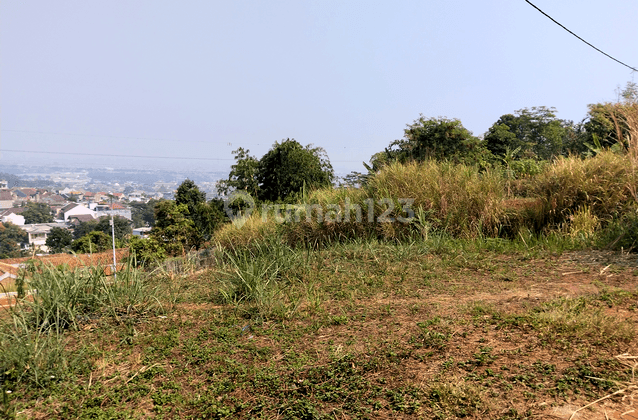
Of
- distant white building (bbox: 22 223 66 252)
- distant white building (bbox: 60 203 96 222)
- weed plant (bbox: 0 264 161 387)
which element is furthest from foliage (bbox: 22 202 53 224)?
weed plant (bbox: 0 264 161 387)

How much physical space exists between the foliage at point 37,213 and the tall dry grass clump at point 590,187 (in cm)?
2919

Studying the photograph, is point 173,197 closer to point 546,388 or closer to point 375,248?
point 375,248

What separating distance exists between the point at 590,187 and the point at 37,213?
30.3m

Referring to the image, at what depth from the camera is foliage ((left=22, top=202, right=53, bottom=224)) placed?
27.5 meters

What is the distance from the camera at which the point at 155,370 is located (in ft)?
9.27

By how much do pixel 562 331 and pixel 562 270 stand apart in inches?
73.8

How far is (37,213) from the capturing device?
2789 cm

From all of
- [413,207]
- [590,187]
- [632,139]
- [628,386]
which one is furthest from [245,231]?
[628,386]

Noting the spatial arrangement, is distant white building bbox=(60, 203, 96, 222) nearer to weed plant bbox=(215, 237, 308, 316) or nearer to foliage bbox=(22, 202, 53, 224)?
foliage bbox=(22, 202, 53, 224)

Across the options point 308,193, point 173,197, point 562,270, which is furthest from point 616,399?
point 173,197

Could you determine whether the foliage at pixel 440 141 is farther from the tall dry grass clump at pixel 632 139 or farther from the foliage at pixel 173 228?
the foliage at pixel 173 228

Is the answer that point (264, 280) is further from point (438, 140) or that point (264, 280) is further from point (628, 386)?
point (438, 140)

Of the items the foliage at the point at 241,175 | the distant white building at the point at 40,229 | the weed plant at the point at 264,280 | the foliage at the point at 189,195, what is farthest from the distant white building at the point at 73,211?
the weed plant at the point at 264,280

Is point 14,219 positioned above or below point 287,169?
below
